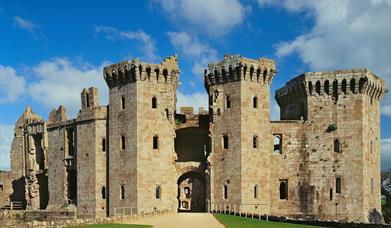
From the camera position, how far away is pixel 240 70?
50469mm

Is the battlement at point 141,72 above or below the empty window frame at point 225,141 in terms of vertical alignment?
above

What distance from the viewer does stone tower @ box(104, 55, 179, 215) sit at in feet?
164

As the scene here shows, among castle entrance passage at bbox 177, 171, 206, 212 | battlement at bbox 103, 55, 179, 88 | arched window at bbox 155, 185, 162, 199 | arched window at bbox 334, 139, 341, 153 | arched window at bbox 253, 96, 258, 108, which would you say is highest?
battlement at bbox 103, 55, 179, 88

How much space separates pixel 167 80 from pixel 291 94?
38.6ft

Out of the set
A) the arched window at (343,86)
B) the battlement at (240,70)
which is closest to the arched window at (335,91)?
the arched window at (343,86)

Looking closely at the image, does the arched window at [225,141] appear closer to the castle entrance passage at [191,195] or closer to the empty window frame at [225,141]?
the empty window frame at [225,141]

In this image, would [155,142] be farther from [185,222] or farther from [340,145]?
[340,145]

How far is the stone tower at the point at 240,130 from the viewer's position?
163 feet

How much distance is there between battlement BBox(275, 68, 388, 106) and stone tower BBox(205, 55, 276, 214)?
3170 mm

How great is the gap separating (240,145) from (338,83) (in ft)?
33.3

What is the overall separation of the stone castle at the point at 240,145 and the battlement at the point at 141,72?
0.09m

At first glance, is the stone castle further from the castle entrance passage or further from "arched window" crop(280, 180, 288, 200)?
the castle entrance passage

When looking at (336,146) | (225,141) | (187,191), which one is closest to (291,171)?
(336,146)

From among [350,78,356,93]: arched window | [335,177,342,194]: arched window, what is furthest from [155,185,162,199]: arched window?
[350,78,356,93]: arched window
